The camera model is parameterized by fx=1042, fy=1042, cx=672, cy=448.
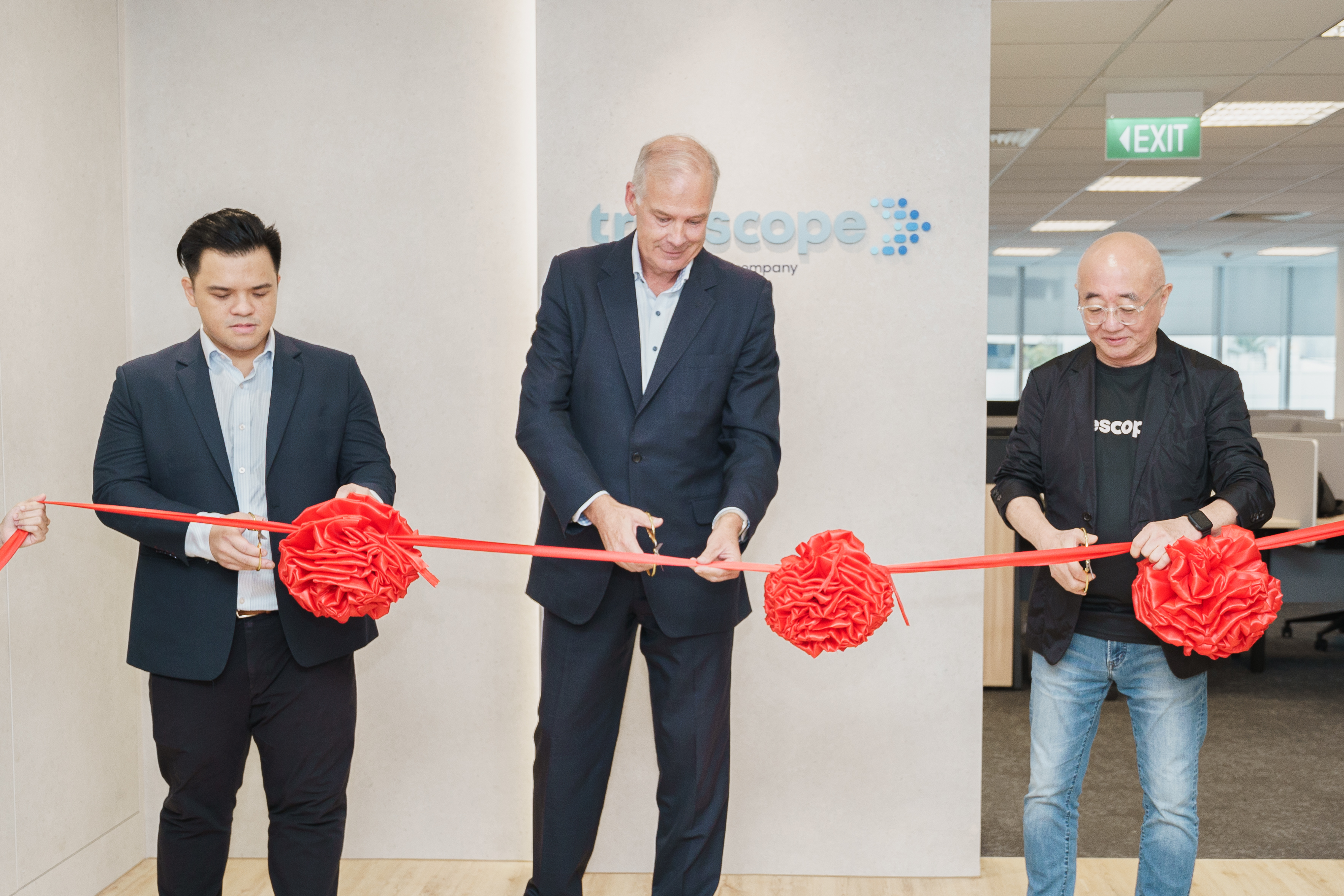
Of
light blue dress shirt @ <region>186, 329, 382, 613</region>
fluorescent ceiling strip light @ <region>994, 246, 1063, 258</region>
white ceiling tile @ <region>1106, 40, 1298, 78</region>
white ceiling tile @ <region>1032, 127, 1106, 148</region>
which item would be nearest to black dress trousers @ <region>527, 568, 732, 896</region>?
light blue dress shirt @ <region>186, 329, 382, 613</region>

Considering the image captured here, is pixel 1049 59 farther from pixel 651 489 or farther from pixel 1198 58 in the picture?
pixel 651 489

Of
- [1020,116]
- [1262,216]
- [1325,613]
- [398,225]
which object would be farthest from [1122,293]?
[1262,216]

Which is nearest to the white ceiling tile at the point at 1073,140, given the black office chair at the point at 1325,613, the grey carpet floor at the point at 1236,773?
the black office chair at the point at 1325,613

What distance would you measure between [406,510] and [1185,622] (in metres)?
2.19

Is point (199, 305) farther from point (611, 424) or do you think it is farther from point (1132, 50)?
point (1132, 50)

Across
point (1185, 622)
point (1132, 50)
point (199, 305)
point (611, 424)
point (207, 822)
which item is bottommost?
point (207, 822)

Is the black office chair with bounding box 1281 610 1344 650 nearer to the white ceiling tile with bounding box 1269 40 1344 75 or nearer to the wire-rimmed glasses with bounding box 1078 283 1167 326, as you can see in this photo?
the white ceiling tile with bounding box 1269 40 1344 75

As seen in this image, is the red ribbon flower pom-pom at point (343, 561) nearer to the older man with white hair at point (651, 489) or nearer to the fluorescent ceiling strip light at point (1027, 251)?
the older man with white hair at point (651, 489)

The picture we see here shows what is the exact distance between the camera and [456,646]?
323 cm

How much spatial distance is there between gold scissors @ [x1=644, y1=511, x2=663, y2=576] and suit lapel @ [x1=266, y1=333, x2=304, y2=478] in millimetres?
770

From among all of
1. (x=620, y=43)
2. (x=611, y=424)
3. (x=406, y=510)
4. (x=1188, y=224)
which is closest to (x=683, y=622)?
(x=611, y=424)

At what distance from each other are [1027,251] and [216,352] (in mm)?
14090

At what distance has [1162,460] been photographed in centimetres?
221

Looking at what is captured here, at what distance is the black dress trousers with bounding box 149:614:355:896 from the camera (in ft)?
6.93
